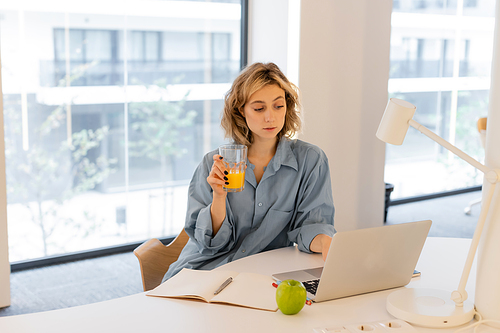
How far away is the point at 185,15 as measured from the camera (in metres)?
3.77

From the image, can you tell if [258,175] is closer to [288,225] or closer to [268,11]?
[288,225]

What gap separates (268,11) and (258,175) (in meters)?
2.06

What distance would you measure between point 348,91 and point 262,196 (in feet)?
6.62

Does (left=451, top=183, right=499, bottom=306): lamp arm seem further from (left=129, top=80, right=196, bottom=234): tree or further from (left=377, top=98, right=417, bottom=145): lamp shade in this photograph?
(left=129, top=80, right=196, bottom=234): tree

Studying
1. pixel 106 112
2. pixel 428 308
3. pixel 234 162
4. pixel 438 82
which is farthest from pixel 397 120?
pixel 438 82

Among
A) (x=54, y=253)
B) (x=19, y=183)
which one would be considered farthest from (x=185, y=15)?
(x=54, y=253)

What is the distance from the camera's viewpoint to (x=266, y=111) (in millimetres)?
1987

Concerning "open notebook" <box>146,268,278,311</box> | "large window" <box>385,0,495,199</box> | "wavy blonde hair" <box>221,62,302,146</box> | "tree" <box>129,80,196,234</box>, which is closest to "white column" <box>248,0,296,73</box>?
"tree" <box>129,80,196,234</box>

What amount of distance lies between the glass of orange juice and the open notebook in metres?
0.32

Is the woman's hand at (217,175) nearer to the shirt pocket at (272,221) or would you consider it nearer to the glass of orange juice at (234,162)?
the glass of orange juice at (234,162)

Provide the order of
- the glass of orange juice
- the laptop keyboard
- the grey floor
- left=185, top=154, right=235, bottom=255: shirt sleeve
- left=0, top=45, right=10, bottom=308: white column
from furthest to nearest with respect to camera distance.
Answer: the grey floor
left=0, top=45, right=10, bottom=308: white column
left=185, top=154, right=235, bottom=255: shirt sleeve
the glass of orange juice
the laptop keyboard

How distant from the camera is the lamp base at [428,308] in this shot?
1252 mm

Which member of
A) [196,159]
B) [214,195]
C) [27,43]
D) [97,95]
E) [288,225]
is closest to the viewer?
[214,195]

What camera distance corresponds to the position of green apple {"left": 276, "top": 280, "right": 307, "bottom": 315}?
129 cm
